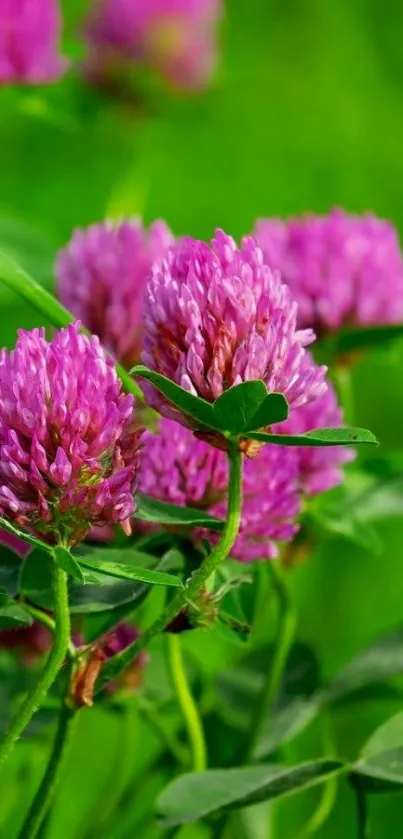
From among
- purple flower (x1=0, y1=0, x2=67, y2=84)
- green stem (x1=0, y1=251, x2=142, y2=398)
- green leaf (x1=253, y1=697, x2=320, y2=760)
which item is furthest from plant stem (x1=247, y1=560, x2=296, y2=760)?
purple flower (x1=0, y1=0, x2=67, y2=84)

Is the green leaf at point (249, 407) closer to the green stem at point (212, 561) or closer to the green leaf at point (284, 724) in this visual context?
the green stem at point (212, 561)

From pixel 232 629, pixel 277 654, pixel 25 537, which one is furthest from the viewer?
pixel 277 654

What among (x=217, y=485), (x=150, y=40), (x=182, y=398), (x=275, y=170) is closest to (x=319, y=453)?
(x=217, y=485)

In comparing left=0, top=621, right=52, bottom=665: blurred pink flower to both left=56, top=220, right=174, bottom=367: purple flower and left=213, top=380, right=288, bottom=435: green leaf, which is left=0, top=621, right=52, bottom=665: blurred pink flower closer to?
left=56, top=220, right=174, bottom=367: purple flower

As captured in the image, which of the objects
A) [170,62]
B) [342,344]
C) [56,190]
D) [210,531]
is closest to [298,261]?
[342,344]

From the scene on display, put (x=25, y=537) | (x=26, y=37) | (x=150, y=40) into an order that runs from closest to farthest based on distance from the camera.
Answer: (x=25, y=537) → (x=26, y=37) → (x=150, y=40)

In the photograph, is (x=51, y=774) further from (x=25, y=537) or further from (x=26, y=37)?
(x=26, y=37)

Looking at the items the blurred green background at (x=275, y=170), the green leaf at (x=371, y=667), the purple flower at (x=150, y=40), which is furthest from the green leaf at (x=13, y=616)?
the purple flower at (x=150, y=40)
